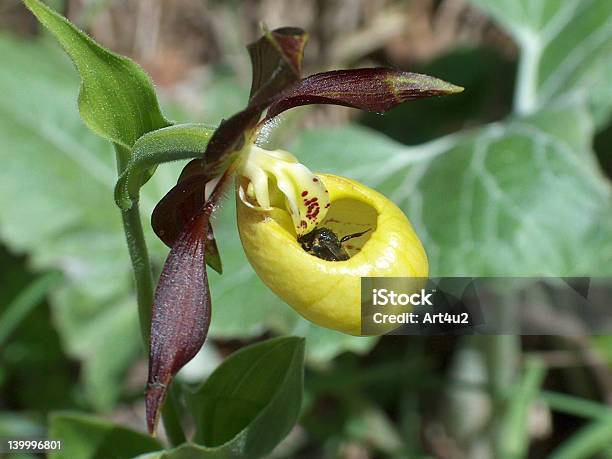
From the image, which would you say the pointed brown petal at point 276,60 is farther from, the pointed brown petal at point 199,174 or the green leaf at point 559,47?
the green leaf at point 559,47

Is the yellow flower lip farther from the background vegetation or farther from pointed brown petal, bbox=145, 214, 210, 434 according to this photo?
the background vegetation

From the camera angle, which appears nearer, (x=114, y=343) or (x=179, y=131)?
(x=179, y=131)

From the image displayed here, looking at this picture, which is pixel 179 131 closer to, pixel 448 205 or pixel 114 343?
pixel 448 205

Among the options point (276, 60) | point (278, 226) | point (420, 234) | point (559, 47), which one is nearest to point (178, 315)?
point (278, 226)

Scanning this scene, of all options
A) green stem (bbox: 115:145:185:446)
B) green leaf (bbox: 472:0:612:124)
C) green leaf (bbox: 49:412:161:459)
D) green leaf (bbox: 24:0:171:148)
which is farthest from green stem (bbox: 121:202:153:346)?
green leaf (bbox: 472:0:612:124)

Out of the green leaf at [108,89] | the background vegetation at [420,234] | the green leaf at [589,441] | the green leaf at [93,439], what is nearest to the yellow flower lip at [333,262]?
the green leaf at [108,89]

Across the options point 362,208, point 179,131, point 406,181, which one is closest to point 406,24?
point 406,181
